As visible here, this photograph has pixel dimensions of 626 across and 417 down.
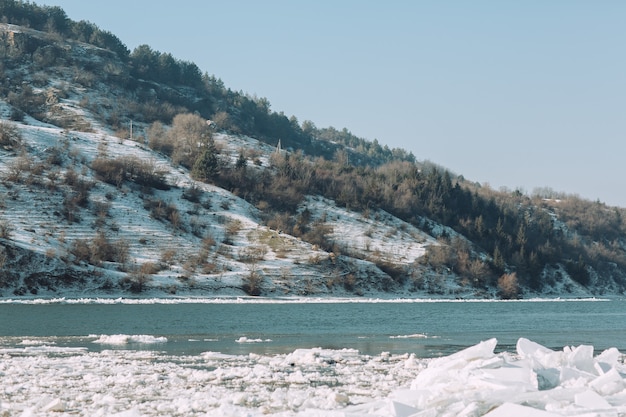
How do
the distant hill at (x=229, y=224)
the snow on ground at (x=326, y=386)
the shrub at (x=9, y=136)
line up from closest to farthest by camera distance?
the snow on ground at (x=326, y=386)
the distant hill at (x=229, y=224)
the shrub at (x=9, y=136)

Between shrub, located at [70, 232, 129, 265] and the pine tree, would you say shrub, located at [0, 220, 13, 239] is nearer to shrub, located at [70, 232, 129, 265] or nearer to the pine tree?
shrub, located at [70, 232, 129, 265]

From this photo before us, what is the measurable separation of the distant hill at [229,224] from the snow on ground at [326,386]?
199 feet

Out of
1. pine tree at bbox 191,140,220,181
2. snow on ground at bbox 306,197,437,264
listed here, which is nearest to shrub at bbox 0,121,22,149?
pine tree at bbox 191,140,220,181

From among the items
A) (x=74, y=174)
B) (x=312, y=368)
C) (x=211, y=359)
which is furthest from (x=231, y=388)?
(x=74, y=174)

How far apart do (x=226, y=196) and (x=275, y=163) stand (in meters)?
25.5

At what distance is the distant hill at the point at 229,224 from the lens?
9700 cm

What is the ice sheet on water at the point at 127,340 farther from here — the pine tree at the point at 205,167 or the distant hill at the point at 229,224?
the pine tree at the point at 205,167

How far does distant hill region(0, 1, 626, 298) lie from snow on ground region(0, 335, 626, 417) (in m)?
60.6

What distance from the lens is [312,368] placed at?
30797 millimetres

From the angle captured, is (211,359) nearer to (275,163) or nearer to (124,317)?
(124,317)

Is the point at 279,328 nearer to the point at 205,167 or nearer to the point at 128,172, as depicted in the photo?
the point at 128,172

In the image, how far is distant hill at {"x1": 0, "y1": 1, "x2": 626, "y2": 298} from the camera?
97.0 meters

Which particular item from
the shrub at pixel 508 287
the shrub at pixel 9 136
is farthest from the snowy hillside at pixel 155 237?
the shrub at pixel 508 287

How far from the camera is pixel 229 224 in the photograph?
117188 millimetres
